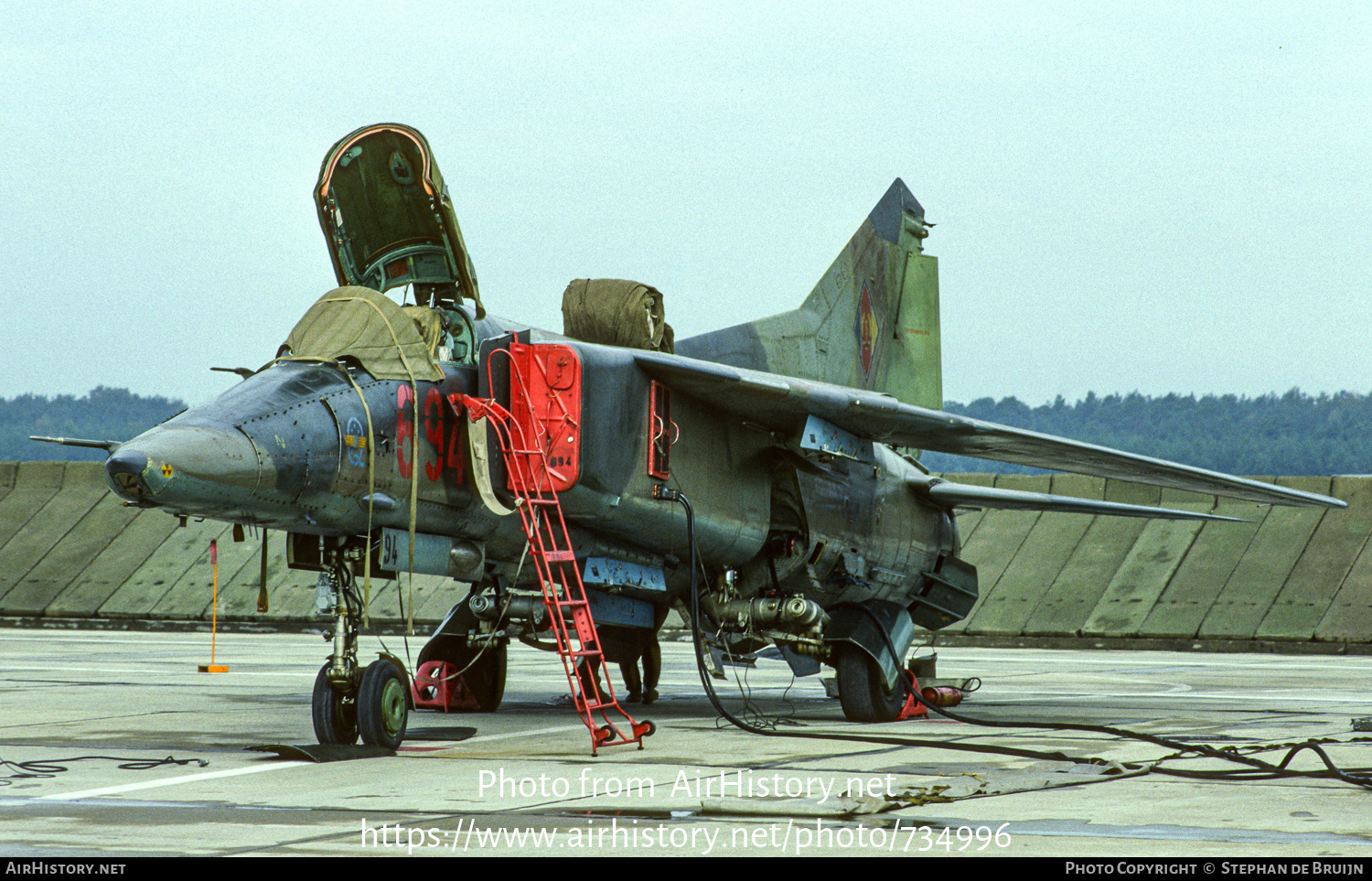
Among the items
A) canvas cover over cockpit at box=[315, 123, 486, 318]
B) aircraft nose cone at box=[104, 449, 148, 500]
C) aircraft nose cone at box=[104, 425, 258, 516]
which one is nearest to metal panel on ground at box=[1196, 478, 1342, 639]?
canvas cover over cockpit at box=[315, 123, 486, 318]

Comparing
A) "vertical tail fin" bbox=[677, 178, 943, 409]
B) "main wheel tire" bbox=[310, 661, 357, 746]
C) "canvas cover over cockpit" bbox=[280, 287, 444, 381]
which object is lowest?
"main wheel tire" bbox=[310, 661, 357, 746]

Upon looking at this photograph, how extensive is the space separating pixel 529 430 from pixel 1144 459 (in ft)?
18.4

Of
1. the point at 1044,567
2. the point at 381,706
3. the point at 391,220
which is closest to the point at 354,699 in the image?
the point at 381,706

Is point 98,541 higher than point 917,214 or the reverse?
the reverse

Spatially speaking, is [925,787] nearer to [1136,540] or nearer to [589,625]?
[589,625]

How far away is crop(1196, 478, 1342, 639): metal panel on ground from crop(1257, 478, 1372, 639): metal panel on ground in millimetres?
149

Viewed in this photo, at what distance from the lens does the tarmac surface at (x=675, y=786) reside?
6109mm

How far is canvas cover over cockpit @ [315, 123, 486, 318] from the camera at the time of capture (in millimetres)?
10492

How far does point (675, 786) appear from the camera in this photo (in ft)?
26.0

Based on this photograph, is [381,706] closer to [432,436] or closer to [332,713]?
[332,713]

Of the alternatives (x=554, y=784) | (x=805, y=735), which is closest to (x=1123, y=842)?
(x=554, y=784)

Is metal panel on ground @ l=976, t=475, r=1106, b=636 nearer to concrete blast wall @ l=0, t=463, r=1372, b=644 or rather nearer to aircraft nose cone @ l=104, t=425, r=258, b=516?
concrete blast wall @ l=0, t=463, r=1372, b=644

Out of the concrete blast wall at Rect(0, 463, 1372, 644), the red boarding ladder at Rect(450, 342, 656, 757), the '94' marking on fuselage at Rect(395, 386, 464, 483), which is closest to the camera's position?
the '94' marking on fuselage at Rect(395, 386, 464, 483)
